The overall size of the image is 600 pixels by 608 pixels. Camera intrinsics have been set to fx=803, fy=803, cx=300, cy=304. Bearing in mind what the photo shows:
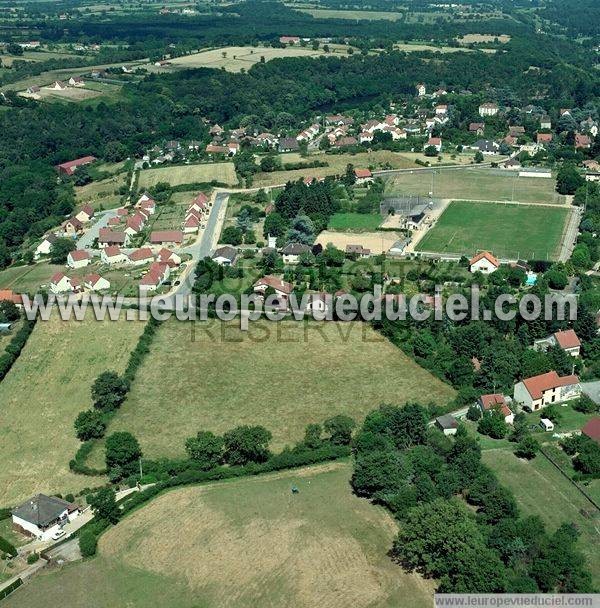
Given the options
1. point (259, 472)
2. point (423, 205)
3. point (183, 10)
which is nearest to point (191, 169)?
point (423, 205)

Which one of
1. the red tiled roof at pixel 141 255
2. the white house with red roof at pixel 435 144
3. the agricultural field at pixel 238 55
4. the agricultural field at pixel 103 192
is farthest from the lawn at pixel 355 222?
the agricultural field at pixel 238 55

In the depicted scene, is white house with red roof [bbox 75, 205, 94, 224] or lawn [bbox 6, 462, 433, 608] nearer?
lawn [bbox 6, 462, 433, 608]

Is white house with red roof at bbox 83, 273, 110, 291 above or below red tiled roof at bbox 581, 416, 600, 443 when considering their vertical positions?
below

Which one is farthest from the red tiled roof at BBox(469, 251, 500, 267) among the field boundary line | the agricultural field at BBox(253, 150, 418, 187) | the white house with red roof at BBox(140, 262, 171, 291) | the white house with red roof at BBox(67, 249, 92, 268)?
the white house with red roof at BBox(67, 249, 92, 268)

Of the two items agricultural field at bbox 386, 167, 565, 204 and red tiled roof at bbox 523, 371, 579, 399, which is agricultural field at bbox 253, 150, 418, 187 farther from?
red tiled roof at bbox 523, 371, 579, 399

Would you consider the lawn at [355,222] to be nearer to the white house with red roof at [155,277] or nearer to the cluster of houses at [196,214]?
the cluster of houses at [196,214]

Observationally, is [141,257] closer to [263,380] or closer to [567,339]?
[263,380]

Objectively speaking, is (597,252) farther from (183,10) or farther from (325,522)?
(183,10)
